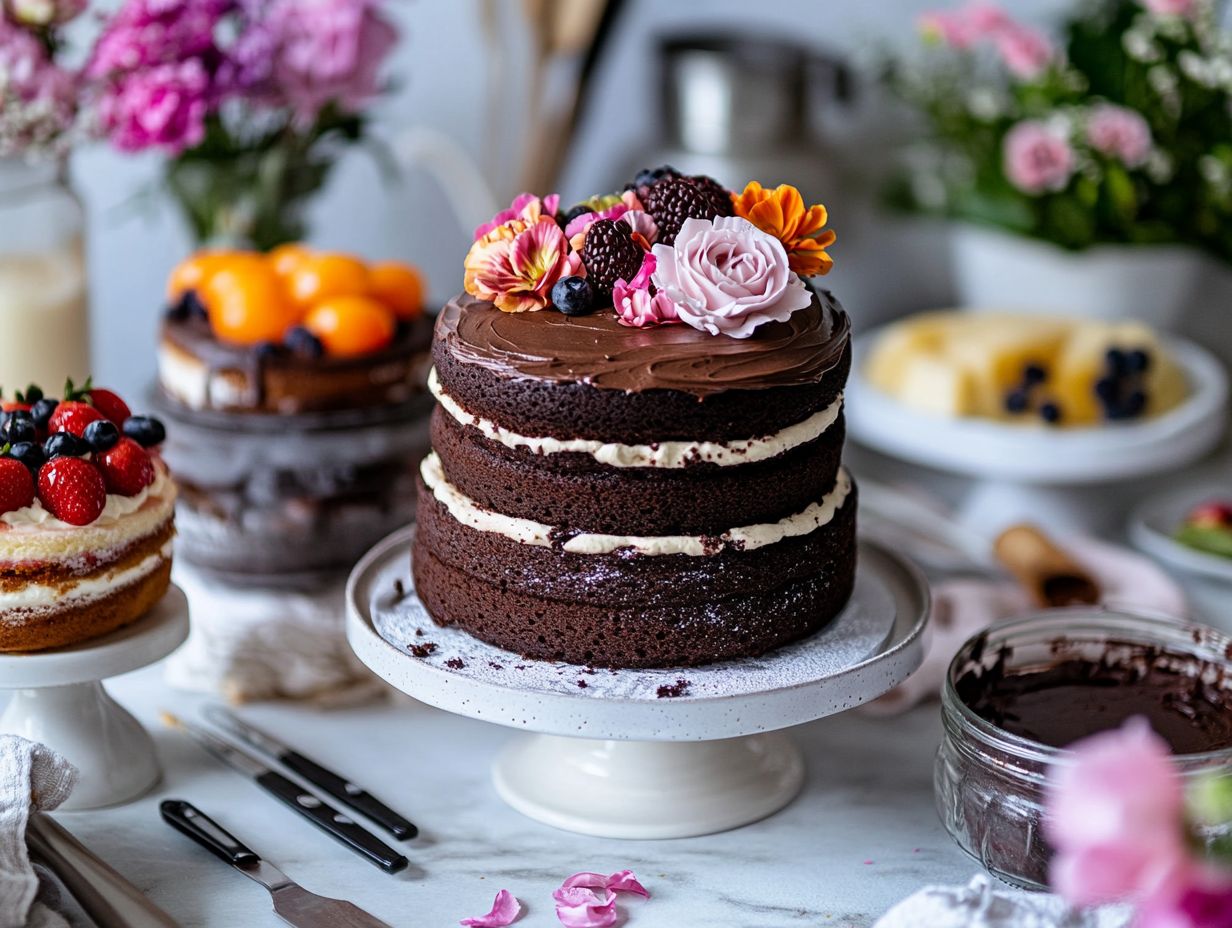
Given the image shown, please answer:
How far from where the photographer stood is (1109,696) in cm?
161

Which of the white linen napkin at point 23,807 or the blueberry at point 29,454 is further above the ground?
the blueberry at point 29,454

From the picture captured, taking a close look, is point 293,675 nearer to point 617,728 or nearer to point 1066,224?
point 617,728

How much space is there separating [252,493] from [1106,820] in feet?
4.40

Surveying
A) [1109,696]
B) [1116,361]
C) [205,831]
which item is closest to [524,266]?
[205,831]

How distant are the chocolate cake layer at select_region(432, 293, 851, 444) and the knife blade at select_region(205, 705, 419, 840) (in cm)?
45

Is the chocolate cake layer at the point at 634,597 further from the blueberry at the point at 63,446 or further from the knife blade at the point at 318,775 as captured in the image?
the blueberry at the point at 63,446

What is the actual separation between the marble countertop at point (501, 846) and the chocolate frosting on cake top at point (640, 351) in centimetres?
50

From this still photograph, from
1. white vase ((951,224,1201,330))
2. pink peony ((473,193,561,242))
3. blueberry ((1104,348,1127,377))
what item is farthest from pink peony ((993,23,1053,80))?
pink peony ((473,193,561,242))

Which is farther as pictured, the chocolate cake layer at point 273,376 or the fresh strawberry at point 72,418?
the chocolate cake layer at point 273,376

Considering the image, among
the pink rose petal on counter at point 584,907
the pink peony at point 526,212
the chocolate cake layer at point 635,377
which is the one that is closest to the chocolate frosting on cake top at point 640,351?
the chocolate cake layer at point 635,377

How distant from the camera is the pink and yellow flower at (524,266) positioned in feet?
4.97

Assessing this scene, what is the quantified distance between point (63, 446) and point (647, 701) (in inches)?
25.2

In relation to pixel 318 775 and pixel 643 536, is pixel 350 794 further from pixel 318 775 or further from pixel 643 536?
pixel 643 536

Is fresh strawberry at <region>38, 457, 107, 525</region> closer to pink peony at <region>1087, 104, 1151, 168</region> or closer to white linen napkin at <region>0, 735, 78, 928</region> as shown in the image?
white linen napkin at <region>0, 735, 78, 928</region>
